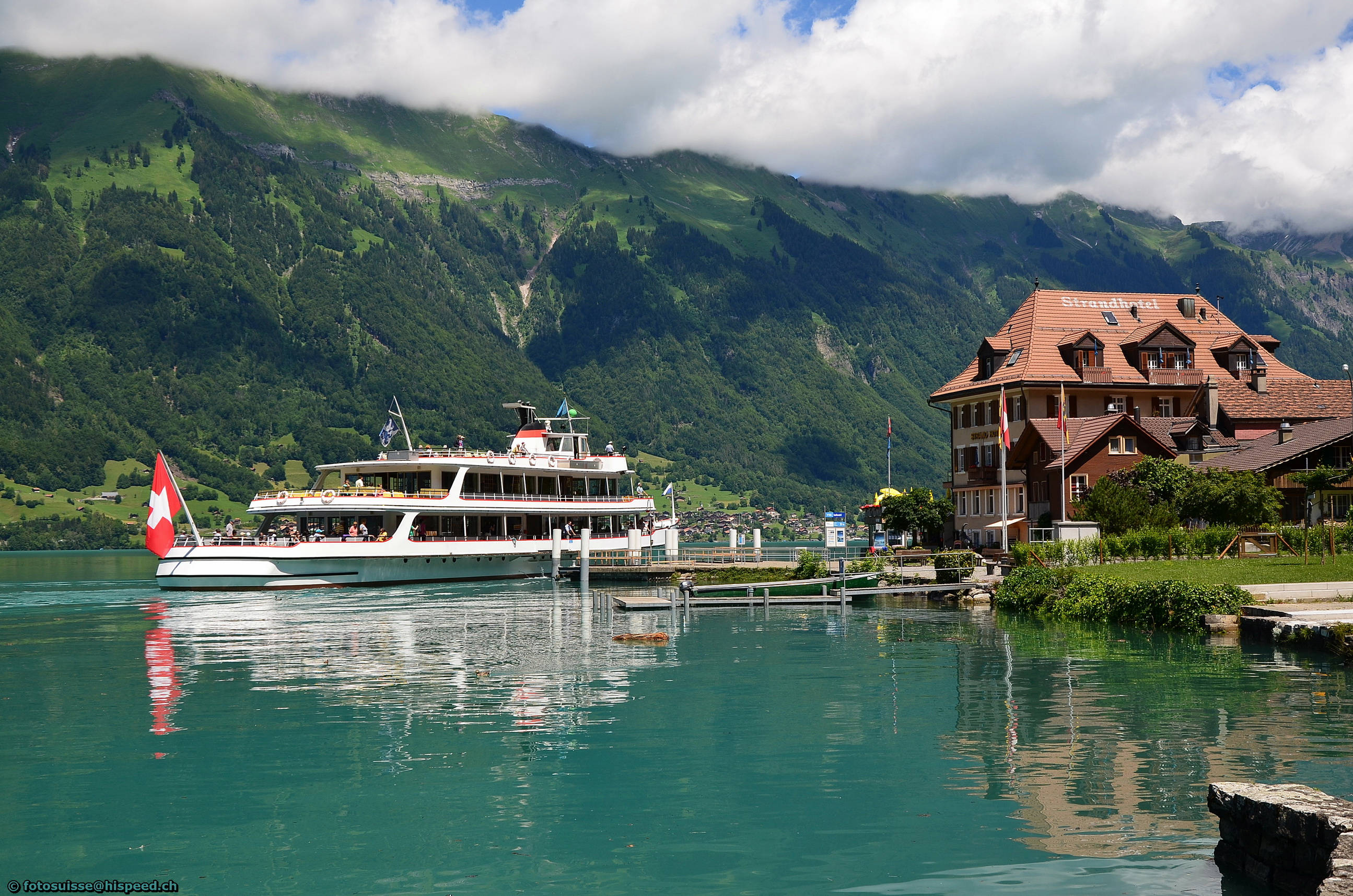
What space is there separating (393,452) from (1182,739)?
61.9 metres

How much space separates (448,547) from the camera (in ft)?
244

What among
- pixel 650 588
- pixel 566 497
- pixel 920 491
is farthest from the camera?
pixel 566 497

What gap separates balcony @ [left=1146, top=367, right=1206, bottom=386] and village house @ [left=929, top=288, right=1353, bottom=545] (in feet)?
0.22

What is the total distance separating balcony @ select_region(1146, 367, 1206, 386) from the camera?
239ft

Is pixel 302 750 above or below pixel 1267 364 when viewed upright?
below

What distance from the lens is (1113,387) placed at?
72.1m

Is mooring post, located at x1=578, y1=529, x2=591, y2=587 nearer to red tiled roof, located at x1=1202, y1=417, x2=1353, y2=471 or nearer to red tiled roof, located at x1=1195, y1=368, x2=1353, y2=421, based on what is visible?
red tiled roof, located at x1=1202, y1=417, x2=1353, y2=471

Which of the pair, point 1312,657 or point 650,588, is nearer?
point 1312,657

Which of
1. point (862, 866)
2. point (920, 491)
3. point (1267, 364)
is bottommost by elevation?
point (862, 866)

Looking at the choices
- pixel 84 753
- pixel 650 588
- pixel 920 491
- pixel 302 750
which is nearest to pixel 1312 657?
pixel 302 750

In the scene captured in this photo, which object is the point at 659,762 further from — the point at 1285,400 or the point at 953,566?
the point at 1285,400

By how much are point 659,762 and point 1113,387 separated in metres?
58.3

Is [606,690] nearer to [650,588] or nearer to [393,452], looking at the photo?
[650,588]

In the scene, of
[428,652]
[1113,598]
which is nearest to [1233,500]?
[1113,598]
